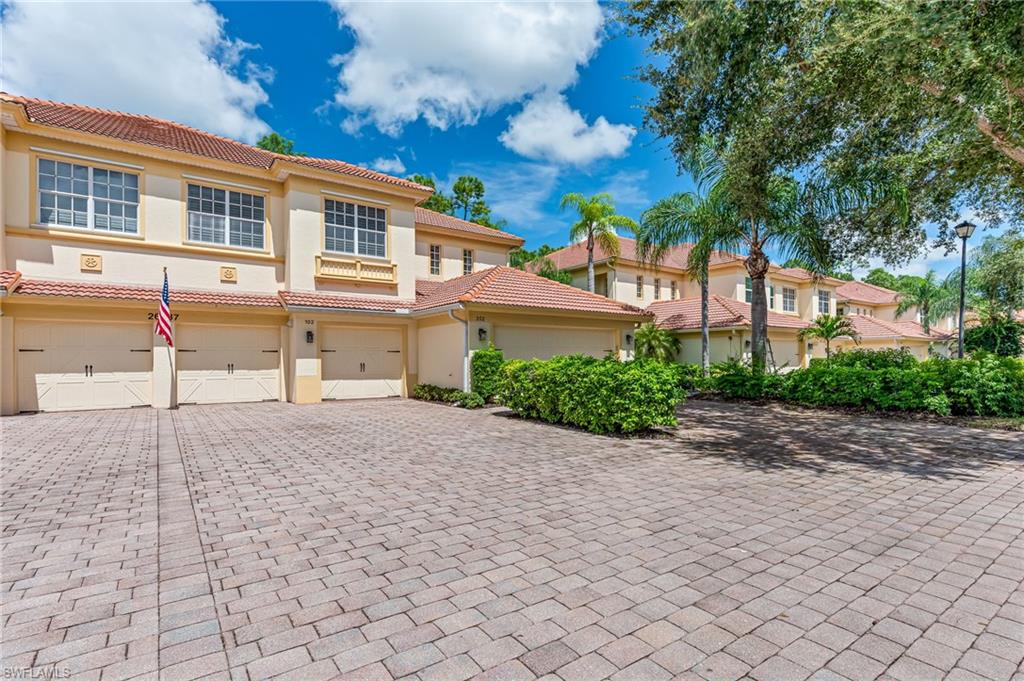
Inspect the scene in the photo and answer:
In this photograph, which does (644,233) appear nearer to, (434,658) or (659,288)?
(659,288)

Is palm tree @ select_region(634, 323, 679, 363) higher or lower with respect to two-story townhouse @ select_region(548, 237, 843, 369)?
lower

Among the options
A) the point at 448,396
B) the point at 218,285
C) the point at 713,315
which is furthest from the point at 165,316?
the point at 713,315

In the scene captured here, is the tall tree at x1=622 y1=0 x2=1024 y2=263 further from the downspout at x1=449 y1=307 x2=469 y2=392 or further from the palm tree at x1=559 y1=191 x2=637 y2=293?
the palm tree at x1=559 y1=191 x2=637 y2=293

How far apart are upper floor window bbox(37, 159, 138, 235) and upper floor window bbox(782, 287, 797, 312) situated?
31.6 m

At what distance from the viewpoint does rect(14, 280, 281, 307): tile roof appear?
12320mm

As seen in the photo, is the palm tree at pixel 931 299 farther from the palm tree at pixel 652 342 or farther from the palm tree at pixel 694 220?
the palm tree at pixel 694 220

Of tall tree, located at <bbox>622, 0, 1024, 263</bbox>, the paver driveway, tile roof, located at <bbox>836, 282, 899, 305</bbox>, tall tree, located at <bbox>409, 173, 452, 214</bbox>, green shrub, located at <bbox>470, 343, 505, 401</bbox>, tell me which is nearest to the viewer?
the paver driveway

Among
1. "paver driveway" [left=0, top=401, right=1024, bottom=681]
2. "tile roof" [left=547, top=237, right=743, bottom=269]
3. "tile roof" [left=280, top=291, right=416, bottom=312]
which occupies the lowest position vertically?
"paver driveway" [left=0, top=401, right=1024, bottom=681]

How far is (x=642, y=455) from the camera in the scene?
7.70 meters

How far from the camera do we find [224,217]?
51.0 feet

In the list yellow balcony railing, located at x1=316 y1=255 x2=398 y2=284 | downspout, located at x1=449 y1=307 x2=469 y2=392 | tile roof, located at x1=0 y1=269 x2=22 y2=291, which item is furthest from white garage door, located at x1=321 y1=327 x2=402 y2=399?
tile roof, located at x1=0 y1=269 x2=22 y2=291

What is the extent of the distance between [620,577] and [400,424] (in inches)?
316

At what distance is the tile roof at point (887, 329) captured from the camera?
3431 cm

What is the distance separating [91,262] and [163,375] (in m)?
3.60
